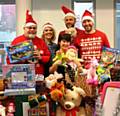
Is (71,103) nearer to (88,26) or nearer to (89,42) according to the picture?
(89,42)

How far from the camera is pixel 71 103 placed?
2.08 metres

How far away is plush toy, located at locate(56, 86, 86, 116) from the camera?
2078mm

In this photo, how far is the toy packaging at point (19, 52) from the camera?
7.48 ft

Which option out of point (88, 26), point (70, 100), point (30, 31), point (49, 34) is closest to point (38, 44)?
point (30, 31)

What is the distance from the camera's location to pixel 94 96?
2.09m

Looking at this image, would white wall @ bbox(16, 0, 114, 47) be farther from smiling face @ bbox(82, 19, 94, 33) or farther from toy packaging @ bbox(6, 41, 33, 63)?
toy packaging @ bbox(6, 41, 33, 63)

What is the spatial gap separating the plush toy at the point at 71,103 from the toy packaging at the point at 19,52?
433mm

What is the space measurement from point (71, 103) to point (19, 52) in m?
0.56

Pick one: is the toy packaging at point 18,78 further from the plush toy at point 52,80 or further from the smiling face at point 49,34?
the smiling face at point 49,34

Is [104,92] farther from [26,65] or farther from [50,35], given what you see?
[50,35]

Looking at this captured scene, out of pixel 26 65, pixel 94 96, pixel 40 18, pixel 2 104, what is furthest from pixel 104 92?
pixel 40 18

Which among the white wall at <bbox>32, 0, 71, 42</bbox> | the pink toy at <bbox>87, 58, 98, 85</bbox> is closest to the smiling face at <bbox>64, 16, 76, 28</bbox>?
the pink toy at <bbox>87, 58, 98, 85</bbox>

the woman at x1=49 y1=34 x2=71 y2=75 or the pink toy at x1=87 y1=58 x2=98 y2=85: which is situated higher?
the woman at x1=49 y1=34 x2=71 y2=75

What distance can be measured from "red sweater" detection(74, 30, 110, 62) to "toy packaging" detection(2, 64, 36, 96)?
841 mm
